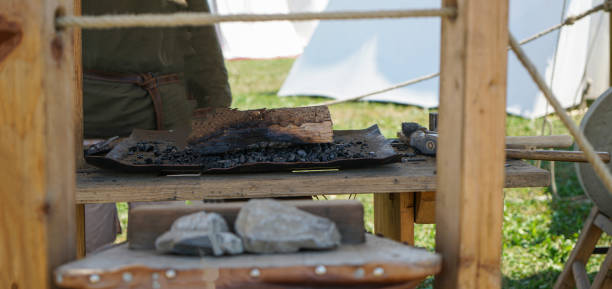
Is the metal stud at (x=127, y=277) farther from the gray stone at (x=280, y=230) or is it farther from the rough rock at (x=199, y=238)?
the gray stone at (x=280, y=230)

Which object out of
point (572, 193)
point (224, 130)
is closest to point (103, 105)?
point (224, 130)

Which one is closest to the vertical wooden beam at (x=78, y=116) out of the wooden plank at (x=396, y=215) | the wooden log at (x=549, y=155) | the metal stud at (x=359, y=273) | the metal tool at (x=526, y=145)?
the wooden plank at (x=396, y=215)

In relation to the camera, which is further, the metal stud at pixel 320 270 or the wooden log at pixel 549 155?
the wooden log at pixel 549 155

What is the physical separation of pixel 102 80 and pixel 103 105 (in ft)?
0.39

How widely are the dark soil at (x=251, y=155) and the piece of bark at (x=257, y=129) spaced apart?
0.02m

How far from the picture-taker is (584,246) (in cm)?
256

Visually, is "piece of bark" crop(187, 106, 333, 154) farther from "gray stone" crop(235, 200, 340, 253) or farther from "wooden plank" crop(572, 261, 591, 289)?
"wooden plank" crop(572, 261, 591, 289)

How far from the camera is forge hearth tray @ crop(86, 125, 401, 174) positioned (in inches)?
71.6

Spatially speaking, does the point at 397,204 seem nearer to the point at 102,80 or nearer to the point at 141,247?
the point at 141,247

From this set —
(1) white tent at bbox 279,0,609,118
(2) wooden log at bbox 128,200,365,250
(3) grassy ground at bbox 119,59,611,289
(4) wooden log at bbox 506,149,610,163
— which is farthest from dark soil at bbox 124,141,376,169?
(1) white tent at bbox 279,0,609,118

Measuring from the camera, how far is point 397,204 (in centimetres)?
209

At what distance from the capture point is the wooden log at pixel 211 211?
3.74 feet

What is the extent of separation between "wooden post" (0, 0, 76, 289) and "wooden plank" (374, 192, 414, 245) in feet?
3.86

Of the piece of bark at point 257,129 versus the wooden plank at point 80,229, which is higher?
the piece of bark at point 257,129
